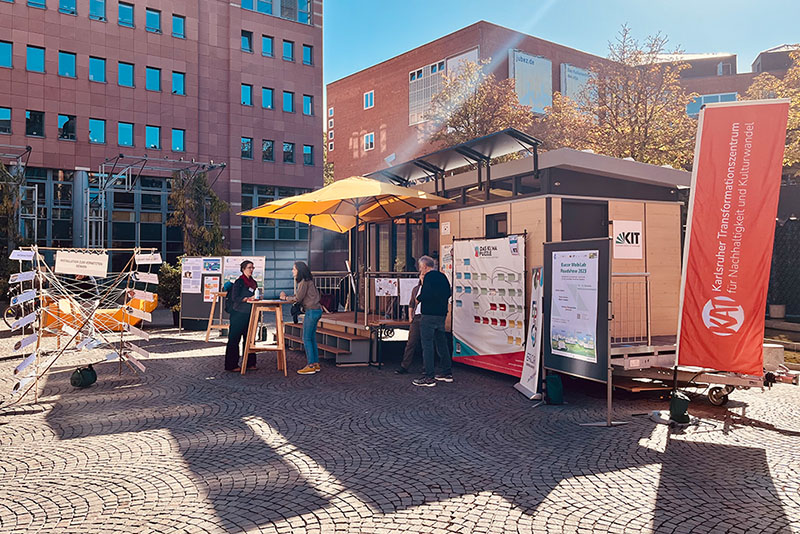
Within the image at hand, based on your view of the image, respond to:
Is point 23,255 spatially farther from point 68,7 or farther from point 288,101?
point 288,101

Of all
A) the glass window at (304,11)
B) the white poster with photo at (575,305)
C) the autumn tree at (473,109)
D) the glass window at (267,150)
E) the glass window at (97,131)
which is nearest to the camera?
the white poster with photo at (575,305)

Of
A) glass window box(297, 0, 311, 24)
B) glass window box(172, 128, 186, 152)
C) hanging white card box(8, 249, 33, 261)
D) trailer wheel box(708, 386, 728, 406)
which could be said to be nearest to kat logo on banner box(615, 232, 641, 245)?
trailer wheel box(708, 386, 728, 406)

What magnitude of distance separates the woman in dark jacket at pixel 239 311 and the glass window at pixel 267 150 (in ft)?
80.0

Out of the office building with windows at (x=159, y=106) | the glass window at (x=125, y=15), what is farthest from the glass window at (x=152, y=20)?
the glass window at (x=125, y=15)

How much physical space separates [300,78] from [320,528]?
110 ft

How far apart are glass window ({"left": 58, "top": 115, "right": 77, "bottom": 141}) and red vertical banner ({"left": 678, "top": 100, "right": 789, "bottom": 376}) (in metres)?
27.7

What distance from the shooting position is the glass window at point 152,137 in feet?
97.1

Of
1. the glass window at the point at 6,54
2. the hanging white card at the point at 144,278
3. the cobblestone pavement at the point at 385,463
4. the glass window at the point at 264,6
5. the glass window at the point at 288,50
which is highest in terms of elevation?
the glass window at the point at 264,6

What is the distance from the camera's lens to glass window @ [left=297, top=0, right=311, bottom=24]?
35.2 metres

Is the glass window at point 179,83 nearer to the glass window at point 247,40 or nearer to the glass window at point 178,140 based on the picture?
the glass window at point 178,140

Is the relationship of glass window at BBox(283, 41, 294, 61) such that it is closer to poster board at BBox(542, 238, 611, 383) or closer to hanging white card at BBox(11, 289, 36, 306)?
hanging white card at BBox(11, 289, 36, 306)

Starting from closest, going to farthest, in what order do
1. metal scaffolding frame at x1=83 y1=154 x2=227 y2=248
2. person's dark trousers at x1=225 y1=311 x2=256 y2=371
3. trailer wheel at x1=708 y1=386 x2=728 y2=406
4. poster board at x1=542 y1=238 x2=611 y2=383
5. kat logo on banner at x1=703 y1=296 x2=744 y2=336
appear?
kat logo on banner at x1=703 y1=296 x2=744 y2=336 → poster board at x1=542 y1=238 x2=611 y2=383 → trailer wheel at x1=708 y1=386 x2=728 y2=406 → person's dark trousers at x1=225 y1=311 x2=256 y2=371 → metal scaffolding frame at x1=83 y1=154 x2=227 y2=248

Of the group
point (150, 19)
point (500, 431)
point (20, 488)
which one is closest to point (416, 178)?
point (500, 431)

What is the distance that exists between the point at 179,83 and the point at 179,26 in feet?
9.44
